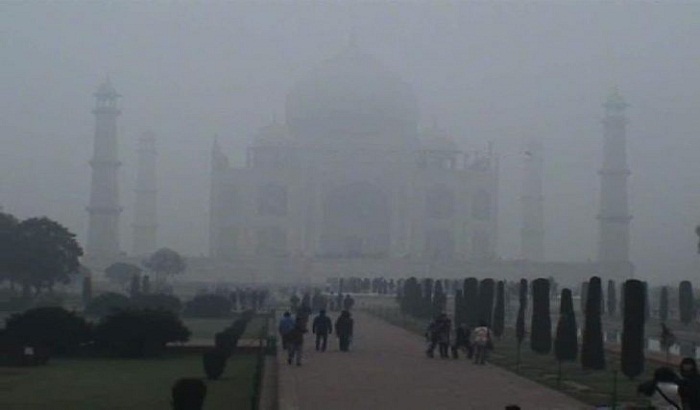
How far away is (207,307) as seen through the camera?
3247 centimetres

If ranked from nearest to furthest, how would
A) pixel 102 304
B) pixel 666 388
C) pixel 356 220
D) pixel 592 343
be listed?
pixel 666 388, pixel 592 343, pixel 102 304, pixel 356 220

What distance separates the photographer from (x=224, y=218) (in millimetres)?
64875

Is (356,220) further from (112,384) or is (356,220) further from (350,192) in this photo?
(112,384)

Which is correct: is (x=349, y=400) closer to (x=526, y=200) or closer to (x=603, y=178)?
(x=603, y=178)

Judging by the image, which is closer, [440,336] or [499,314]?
[440,336]

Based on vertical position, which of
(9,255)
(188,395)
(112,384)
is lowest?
(112,384)

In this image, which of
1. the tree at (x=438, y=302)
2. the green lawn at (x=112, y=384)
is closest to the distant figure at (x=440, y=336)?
the green lawn at (x=112, y=384)

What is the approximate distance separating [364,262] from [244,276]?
17.4 feet

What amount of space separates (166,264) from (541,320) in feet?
121

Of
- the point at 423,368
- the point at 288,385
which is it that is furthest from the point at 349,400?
the point at 423,368

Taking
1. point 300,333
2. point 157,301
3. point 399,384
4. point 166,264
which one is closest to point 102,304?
point 157,301

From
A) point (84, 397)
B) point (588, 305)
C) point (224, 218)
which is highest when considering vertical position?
point (224, 218)

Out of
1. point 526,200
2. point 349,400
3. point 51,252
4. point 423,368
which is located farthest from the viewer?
point 526,200

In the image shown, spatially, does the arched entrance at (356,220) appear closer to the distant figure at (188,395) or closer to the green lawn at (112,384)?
the green lawn at (112,384)
